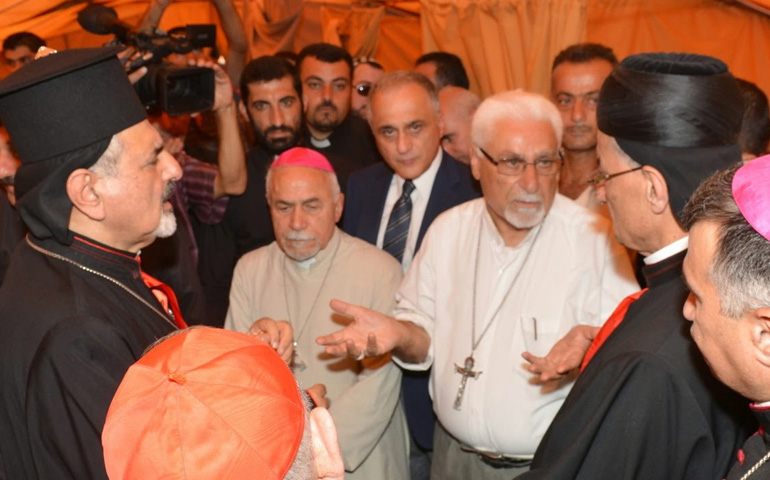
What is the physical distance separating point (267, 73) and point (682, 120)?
291 centimetres

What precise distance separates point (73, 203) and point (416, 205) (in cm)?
182

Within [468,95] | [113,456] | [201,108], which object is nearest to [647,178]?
[113,456]

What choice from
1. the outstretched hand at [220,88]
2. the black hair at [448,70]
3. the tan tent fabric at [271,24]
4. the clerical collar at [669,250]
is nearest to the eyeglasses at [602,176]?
the clerical collar at [669,250]

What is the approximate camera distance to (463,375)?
309 centimetres

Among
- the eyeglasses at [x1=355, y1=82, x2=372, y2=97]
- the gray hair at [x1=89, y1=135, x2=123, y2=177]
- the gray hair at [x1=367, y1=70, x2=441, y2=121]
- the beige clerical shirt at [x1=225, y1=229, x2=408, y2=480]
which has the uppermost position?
the gray hair at [x1=89, y1=135, x2=123, y2=177]

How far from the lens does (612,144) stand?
8.07 feet

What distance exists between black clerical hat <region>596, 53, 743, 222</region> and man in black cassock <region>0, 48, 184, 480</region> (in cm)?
142

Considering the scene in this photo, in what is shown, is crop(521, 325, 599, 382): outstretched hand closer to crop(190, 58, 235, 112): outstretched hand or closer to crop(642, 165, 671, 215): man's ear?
crop(642, 165, 671, 215): man's ear

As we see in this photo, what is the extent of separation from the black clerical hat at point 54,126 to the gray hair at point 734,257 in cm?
168

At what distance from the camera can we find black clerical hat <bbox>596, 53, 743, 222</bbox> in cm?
229

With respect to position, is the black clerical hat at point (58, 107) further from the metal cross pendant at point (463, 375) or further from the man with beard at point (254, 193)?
the man with beard at point (254, 193)

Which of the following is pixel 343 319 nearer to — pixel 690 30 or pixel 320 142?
pixel 320 142

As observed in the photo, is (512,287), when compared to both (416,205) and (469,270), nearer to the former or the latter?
(469,270)

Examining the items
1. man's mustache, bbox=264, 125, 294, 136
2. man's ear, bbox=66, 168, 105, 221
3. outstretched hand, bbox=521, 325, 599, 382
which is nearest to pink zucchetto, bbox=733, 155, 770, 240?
outstretched hand, bbox=521, 325, 599, 382
